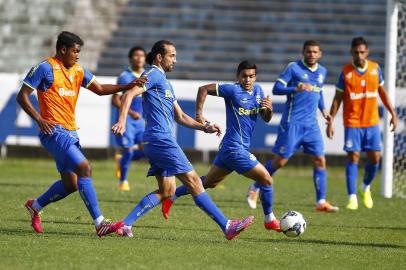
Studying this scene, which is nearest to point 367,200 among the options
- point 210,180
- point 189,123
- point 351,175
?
point 351,175

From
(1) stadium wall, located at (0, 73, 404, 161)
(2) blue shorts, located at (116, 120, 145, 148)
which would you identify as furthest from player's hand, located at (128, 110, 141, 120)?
(1) stadium wall, located at (0, 73, 404, 161)

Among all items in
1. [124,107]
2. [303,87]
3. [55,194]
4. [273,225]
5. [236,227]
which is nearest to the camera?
[124,107]

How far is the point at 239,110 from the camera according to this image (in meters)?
10.1

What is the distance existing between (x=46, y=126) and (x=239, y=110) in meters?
2.20

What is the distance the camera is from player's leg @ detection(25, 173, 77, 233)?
30.9ft

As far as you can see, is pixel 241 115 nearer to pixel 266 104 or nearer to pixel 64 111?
pixel 266 104

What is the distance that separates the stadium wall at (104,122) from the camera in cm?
1989

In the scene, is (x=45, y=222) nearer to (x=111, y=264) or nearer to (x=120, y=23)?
(x=111, y=264)

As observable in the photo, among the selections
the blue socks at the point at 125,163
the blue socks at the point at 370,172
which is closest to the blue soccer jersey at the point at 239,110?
the blue socks at the point at 370,172

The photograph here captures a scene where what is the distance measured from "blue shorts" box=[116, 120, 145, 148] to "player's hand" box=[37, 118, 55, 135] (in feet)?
21.4

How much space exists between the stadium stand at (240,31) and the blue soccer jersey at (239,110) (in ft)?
48.4

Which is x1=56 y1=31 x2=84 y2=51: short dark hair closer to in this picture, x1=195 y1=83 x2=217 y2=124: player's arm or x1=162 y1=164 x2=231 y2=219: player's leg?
x1=195 y1=83 x2=217 y2=124: player's arm

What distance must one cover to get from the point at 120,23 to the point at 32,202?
1703cm

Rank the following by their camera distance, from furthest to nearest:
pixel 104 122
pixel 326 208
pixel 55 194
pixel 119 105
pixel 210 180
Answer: pixel 104 122
pixel 119 105
pixel 326 208
pixel 210 180
pixel 55 194
